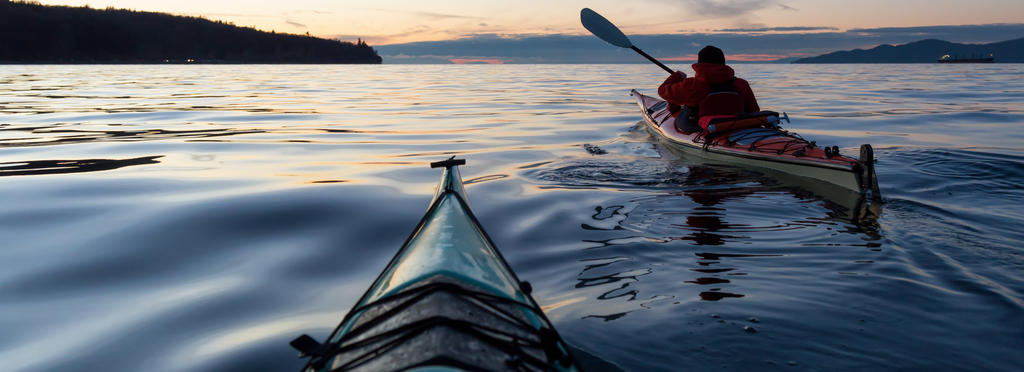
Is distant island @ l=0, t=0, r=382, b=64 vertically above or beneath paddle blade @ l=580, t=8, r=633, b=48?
above

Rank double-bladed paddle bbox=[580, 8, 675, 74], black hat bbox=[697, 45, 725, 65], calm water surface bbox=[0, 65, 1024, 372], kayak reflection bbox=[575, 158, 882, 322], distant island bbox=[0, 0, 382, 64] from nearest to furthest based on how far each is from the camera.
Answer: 1. calm water surface bbox=[0, 65, 1024, 372]
2. kayak reflection bbox=[575, 158, 882, 322]
3. black hat bbox=[697, 45, 725, 65]
4. double-bladed paddle bbox=[580, 8, 675, 74]
5. distant island bbox=[0, 0, 382, 64]

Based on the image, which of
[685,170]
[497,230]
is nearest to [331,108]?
[685,170]

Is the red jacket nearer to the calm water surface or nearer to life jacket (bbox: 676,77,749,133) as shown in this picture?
life jacket (bbox: 676,77,749,133)

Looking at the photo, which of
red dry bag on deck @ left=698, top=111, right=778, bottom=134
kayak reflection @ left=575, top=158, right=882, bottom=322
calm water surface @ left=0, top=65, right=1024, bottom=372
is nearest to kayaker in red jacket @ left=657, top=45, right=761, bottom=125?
red dry bag on deck @ left=698, top=111, right=778, bottom=134

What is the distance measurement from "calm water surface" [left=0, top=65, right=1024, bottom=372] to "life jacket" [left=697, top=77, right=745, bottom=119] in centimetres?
76

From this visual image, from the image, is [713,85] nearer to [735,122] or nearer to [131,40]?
[735,122]

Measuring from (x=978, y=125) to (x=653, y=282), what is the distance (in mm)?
10103

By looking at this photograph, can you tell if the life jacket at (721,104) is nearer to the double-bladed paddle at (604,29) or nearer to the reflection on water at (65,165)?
the double-bladed paddle at (604,29)

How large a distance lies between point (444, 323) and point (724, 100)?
6.11 m

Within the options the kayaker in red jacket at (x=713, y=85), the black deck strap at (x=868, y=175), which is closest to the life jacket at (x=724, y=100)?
the kayaker in red jacket at (x=713, y=85)

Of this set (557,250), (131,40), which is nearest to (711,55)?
(557,250)

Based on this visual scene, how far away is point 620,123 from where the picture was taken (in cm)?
1128

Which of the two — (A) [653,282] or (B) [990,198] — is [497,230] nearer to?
(A) [653,282]

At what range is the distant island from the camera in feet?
289
